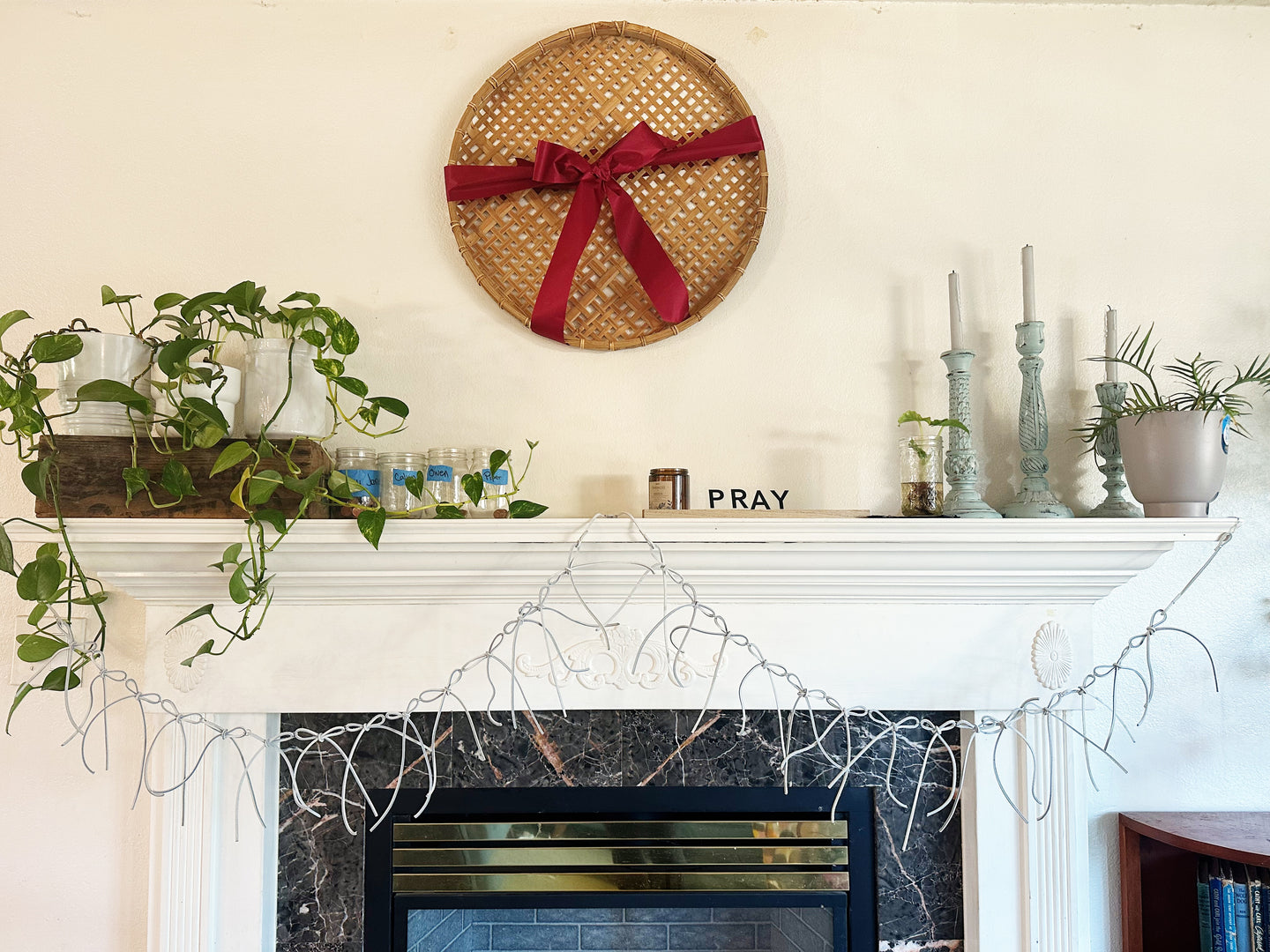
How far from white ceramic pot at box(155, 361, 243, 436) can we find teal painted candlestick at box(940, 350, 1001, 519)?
99 cm

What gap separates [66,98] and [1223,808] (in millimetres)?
→ 2104

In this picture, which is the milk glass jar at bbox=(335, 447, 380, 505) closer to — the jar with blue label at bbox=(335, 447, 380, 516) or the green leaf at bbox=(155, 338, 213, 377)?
the jar with blue label at bbox=(335, 447, 380, 516)

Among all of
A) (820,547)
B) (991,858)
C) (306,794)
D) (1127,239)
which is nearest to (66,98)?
(306,794)

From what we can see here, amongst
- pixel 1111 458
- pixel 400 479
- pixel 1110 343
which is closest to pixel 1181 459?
pixel 1111 458

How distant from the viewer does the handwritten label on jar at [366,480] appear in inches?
47.1

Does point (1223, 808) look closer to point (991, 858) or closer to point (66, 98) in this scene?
point (991, 858)

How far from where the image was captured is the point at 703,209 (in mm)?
1387

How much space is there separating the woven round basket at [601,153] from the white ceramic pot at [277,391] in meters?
0.34

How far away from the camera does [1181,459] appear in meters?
1.18

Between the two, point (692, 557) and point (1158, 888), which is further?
point (1158, 888)

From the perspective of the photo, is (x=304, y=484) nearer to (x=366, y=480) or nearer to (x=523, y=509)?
(x=366, y=480)

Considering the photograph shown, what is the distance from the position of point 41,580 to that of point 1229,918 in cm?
162

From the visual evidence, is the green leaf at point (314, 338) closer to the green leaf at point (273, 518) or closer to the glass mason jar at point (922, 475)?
the green leaf at point (273, 518)

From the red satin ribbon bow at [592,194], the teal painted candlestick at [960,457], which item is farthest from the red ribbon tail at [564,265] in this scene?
the teal painted candlestick at [960,457]
